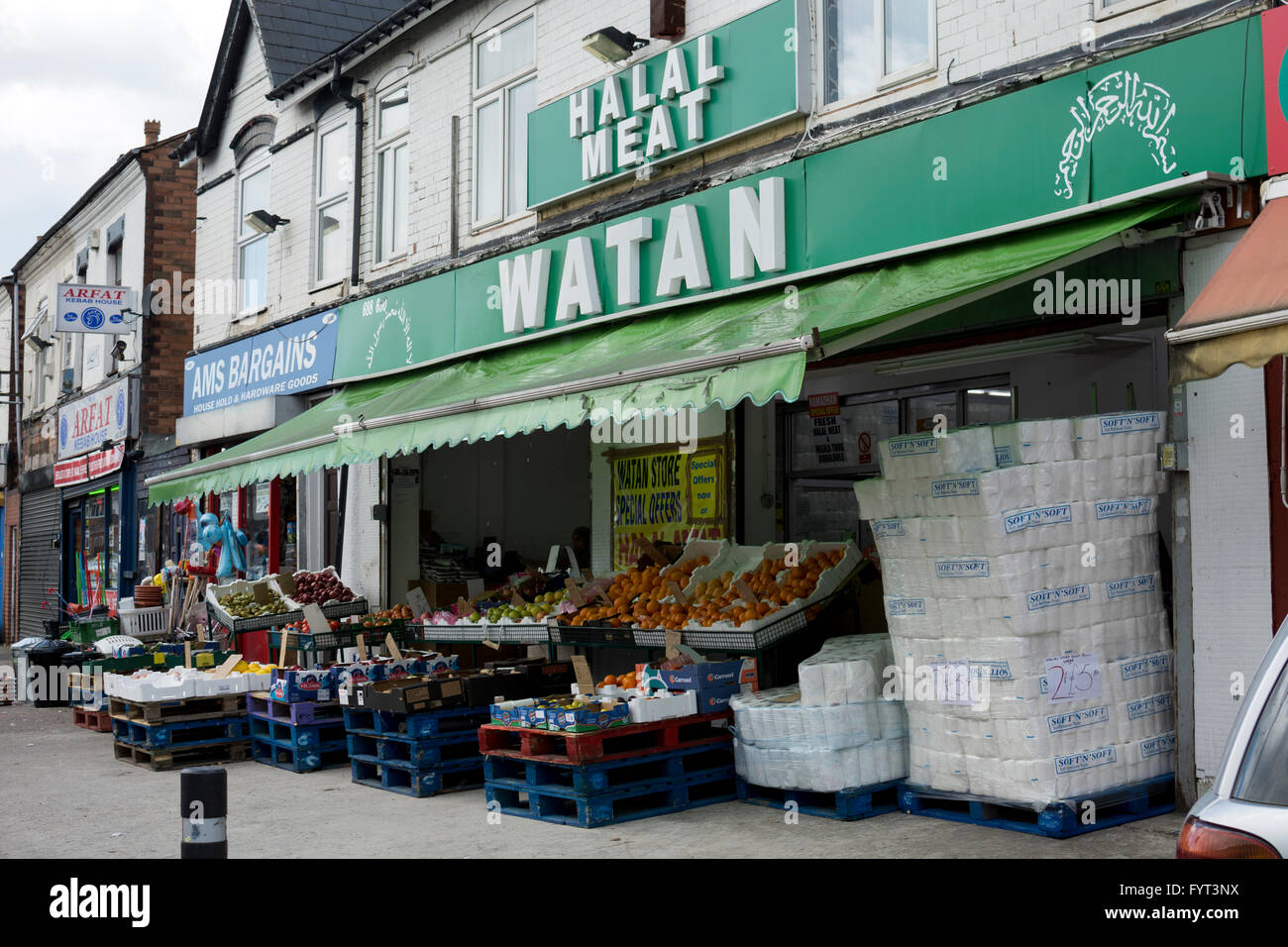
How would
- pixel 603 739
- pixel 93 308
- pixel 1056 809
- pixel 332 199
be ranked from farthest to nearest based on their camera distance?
pixel 93 308
pixel 332 199
pixel 603 739
pixel 1056 809

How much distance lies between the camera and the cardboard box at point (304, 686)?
10859 millimetres

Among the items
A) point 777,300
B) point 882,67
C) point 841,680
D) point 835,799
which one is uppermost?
point 882,67

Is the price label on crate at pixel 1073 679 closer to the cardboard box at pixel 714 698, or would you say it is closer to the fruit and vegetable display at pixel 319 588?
the cardboard box at pixel 714 698

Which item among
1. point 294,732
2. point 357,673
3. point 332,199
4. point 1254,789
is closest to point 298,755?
point 294,732

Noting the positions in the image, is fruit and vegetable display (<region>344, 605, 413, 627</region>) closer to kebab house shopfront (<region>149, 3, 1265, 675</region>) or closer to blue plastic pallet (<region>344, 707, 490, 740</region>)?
kebab house shopfront (<region>149, 3, 1265, 675</region>)

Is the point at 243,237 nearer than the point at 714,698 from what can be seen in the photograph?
No

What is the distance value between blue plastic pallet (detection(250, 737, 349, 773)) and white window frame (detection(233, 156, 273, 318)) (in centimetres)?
865

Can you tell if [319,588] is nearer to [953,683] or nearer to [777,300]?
[777,300]

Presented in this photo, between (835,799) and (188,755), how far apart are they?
6540 millimetres

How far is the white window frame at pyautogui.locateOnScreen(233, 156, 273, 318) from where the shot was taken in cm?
1861

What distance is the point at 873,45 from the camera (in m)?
9.86

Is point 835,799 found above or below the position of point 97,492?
below
